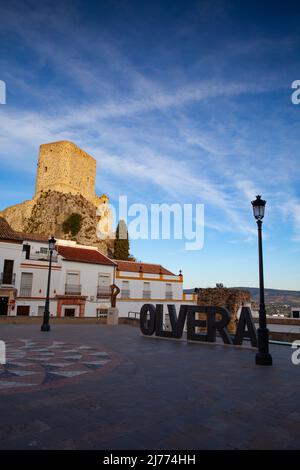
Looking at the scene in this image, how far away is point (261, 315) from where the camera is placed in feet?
30.0

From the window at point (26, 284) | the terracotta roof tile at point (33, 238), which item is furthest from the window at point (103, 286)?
the window at point (26, 284)

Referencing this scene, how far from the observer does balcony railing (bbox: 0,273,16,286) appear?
25.9 m

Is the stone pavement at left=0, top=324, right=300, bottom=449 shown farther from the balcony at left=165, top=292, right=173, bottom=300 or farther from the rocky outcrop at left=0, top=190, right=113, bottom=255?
the rocky outcrop at left=0, top=190, right=113, bottom=255

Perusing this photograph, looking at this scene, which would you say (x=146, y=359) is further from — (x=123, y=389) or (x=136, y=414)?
(x=136, y=414)

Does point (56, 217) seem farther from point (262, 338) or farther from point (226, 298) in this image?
point (262, 338)

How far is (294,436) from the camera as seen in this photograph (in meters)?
4.09

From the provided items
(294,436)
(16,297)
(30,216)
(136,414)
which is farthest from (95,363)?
(30,216)

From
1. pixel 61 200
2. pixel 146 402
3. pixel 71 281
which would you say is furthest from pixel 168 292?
pixel 61 200

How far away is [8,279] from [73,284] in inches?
260

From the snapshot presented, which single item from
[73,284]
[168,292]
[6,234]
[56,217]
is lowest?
[168,292]

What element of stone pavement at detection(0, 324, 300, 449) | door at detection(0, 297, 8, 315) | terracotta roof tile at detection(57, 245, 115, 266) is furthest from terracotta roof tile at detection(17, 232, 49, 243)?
stone pavement at detection(0, 324, 300, 449)

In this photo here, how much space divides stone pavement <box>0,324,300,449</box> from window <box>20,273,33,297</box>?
1991cm

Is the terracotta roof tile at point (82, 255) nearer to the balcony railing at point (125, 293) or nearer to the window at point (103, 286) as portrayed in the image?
the window at point (103, 286)
